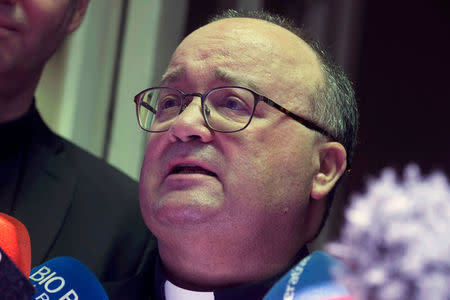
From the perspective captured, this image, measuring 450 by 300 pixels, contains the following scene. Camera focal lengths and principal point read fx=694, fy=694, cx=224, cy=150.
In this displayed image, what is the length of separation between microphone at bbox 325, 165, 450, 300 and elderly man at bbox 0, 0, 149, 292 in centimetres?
75

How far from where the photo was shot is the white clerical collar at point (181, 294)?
1.27 meters

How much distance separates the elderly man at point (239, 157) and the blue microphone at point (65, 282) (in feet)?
0.60

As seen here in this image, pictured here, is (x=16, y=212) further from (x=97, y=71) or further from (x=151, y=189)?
(x=97, y=71)

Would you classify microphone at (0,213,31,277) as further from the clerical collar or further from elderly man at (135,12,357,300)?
the clerical collar

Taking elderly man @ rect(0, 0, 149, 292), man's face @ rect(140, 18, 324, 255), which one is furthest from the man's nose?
elderly man @ rect(0, 0, 149, 292)

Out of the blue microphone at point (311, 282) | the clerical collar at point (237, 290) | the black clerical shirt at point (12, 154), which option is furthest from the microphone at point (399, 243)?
the black clerical shirt at point (12, 154)

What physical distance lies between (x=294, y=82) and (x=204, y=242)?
13.7 inches

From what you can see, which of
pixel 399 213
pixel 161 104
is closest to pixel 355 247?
pixel 399 213

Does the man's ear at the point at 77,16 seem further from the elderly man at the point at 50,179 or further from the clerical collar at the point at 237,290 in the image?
the clerical collar at the point at 237,290

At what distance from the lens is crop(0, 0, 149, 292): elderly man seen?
4.76 feet

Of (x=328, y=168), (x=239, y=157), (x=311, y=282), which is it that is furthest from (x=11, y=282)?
(x=328, y=168)

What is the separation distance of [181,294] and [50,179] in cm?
46

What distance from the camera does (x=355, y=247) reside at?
2.61ft

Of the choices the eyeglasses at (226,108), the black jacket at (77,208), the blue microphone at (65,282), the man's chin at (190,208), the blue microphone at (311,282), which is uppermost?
the eyeglasses at (226,108)
